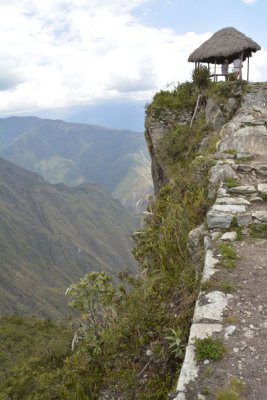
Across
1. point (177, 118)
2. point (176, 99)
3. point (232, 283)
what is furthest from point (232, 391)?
point (176, 99)

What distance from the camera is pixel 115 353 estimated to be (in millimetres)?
6293

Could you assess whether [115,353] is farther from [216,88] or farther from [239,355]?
[216,88]

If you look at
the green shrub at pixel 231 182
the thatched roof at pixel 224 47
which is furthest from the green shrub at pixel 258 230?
the thatched roof at pixel 224 47

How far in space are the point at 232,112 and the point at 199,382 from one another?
17078mm

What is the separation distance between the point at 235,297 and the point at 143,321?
160 centimetres

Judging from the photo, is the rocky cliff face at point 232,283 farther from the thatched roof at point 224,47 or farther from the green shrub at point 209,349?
the thatched roof at point 224,47

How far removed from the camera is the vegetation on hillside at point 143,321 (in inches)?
215

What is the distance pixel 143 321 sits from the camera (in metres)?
6.22

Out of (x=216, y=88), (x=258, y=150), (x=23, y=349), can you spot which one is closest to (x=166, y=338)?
(x=258, y=150)

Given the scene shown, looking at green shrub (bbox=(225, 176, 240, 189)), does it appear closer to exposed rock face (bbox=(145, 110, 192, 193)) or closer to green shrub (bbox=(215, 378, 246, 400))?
green shrub (bbox=(215, 378, 246, 400))

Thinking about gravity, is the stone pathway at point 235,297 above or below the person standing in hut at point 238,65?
below

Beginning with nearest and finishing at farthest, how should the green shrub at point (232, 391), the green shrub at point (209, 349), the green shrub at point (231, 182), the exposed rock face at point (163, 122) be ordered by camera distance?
1. the green shrub at point (232, 391)
2. the green shrub at point (209, 349)
3. the green shrub at point (231, 182)
4. the exposed rock face at point (163, 122)

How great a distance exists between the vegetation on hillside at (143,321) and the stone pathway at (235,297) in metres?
0.46

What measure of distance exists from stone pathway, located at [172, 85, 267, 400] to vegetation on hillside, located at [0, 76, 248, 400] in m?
0.46
